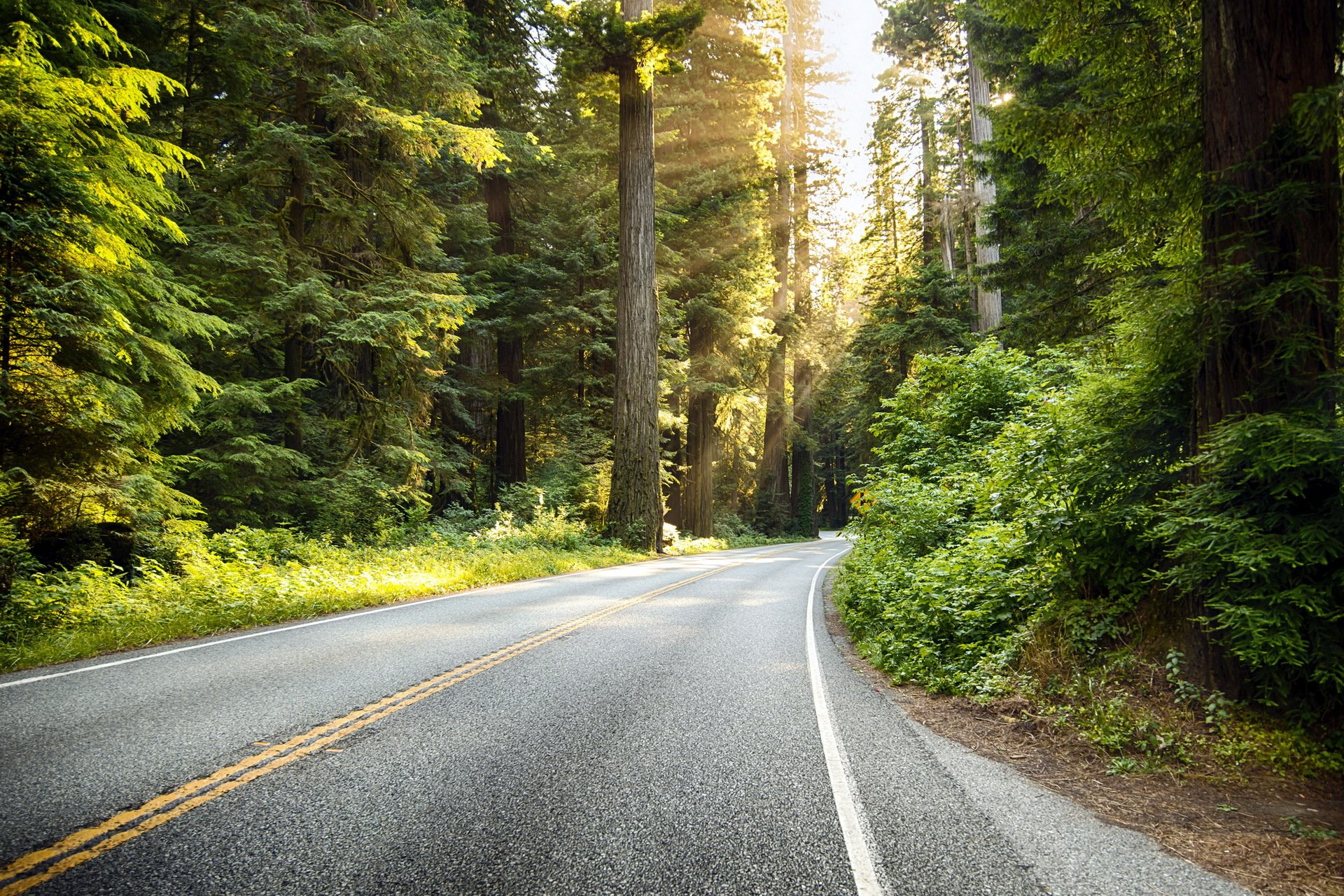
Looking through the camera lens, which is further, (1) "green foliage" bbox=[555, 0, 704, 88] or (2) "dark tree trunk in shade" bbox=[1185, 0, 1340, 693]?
(1) "green foliage" bbox=[555, 0, 704, 88]

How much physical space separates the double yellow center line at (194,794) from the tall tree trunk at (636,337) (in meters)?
12.5

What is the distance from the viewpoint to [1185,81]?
5293 mm

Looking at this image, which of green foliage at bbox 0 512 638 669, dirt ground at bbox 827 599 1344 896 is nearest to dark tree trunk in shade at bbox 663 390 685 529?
green foliage at bbox 0 512 638 669

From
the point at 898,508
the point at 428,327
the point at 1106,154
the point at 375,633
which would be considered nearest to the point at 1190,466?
the point at 1106,154

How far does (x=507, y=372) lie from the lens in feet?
74.8

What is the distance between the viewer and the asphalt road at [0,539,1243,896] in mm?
2725

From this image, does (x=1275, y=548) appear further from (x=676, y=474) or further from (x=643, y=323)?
(x=676, y=474)

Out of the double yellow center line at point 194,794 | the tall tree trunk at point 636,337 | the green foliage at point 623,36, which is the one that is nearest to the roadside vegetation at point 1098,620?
the double yellow center line at point 194,794

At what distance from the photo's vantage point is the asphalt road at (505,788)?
2.72 m

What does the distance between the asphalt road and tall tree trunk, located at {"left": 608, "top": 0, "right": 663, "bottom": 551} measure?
12117mm

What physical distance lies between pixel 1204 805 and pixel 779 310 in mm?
28362

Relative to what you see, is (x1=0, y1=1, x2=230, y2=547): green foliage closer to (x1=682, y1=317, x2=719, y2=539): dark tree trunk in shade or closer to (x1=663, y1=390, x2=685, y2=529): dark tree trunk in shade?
(x1=682, y1=317, x2=719, y2=539): dark tree trunk in shade

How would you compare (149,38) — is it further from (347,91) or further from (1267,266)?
(1267,266)

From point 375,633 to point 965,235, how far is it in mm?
22552
